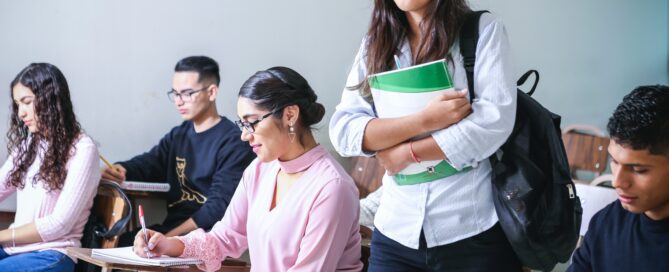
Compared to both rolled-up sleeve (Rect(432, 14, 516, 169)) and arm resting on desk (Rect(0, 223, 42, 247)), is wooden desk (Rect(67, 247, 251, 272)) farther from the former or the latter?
rolled-up sleeve (Rect(432, 14, 516, 169))

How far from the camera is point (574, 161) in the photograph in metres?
5.02

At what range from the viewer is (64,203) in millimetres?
3312

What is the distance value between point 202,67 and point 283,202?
1676 millimetres

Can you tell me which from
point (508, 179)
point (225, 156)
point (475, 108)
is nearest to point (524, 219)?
point (508, 179)

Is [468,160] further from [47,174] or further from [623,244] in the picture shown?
[47,174]

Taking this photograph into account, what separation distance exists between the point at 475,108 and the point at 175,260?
112 cm

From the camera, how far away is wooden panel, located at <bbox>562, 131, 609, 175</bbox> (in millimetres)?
4973

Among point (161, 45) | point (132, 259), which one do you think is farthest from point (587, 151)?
point (132, 259)

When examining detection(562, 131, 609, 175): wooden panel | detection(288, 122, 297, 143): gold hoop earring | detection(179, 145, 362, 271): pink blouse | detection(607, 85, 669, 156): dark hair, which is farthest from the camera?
detection(562, 131, 609, 175): wooden panel

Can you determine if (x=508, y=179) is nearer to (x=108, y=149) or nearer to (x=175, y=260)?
(x=175, y=260)

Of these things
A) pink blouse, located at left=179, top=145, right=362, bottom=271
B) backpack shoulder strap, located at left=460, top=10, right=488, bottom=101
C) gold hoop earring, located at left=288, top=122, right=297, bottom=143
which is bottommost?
pink blouse, located at left=179, top=145, right=362, bottom=271

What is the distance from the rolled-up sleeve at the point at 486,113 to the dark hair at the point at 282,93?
86cm

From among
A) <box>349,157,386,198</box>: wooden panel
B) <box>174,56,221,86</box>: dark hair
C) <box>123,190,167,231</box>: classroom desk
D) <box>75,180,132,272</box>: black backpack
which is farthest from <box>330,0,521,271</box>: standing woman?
<box>349,157,386,198</box>: wooden panel

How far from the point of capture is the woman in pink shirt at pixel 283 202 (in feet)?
7.77
